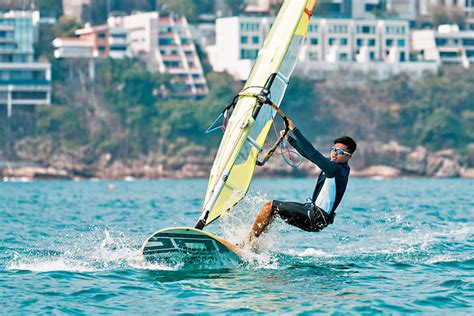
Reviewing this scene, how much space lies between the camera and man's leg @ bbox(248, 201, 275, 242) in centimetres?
1488

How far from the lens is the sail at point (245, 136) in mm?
14898

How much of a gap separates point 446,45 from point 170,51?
27627 mm

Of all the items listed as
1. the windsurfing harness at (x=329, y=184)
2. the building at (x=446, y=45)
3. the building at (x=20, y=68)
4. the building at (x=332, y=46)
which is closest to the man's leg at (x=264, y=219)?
the windsurfing harness at (x=329, y=184)

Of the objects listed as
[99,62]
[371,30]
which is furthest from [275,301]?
[371,30]

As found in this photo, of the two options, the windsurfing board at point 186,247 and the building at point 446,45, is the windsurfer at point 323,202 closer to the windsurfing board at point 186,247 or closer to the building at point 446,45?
the windsurfing board at point 186,247

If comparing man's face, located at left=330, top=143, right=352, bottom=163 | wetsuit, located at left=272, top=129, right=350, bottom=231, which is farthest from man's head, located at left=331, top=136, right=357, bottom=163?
wetsuit, located at left=272, top=129, right=350, bottom=231

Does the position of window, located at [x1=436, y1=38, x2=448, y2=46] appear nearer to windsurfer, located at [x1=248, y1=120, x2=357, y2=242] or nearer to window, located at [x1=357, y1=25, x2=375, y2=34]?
window, located at [x1=357, y1=25, x2=375, y2=34]

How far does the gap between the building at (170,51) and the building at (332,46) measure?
9.74ft

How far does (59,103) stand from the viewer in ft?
304

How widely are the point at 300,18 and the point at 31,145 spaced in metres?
74.2

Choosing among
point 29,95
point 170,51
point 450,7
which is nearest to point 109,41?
point 170,51

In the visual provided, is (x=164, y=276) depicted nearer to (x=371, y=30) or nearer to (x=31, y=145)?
(x=31, y=145)

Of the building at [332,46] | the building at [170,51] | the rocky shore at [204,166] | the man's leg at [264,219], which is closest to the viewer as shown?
the man's leg at [264,219]

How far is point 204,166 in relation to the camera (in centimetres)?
8975
